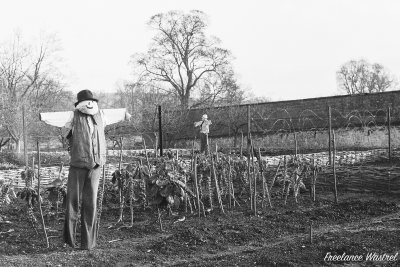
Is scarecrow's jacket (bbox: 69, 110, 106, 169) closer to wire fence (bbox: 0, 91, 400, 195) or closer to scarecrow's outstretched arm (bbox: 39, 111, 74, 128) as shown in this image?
scarecrow's outstretched arm (bbox: 39, 111, 74, 128)

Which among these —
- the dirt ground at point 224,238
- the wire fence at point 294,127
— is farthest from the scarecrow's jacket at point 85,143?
the wire fence at point 294,127

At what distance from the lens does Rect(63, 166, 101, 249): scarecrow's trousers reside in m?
4.69

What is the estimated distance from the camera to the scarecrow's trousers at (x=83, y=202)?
4691 millimetres

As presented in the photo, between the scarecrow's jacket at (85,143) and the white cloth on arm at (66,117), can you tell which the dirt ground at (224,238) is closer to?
the scarecrow's jacket at (85,143)

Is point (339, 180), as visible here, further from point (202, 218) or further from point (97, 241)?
point (97, 241)

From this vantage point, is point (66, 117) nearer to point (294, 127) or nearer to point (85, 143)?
point (85, 143)

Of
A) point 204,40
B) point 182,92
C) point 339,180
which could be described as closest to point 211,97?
point 182,92

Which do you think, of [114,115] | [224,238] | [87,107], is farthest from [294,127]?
[87,107]

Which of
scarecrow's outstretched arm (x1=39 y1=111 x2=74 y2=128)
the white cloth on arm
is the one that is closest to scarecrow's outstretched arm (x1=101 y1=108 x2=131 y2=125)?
the white cloth on arm

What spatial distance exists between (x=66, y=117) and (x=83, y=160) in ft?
1.44

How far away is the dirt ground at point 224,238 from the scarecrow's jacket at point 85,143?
0.78 metres

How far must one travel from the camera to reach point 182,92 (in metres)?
31.5

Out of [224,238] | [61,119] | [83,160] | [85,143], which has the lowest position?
[224,238]

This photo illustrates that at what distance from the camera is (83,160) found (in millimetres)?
4625
